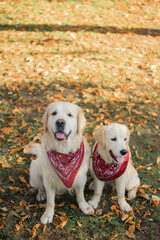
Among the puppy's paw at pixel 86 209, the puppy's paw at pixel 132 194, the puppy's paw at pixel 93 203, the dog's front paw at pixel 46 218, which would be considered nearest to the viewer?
the dog's front paw at pixel 46 218

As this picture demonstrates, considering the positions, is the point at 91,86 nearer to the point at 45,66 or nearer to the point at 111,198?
the point at 45,66

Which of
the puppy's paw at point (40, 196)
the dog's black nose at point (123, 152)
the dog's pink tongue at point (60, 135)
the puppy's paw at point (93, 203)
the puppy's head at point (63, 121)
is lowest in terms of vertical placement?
the puppy's paw at point (40, 196)

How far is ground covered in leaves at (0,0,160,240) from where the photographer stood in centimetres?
322

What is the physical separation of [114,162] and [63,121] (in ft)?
3.18

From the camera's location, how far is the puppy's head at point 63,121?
280 centimetres

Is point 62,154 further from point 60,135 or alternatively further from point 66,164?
point 60,135

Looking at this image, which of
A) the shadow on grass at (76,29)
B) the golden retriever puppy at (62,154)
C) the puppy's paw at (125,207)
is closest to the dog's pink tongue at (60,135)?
the golden retriever puppy at (62,154)

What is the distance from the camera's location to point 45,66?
22.3 feet

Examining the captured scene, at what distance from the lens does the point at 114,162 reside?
10.4ft

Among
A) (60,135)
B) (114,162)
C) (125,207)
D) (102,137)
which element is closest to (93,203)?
(125,207)

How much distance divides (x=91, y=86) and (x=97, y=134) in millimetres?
3223

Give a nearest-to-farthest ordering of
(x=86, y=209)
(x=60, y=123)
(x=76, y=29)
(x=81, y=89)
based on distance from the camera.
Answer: (x=60, y=123), (x=86, y=209), (x=81, y=89), (x=76, y=29)

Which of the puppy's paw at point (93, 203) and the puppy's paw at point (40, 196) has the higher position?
the puppy's paw at point (93, 203)

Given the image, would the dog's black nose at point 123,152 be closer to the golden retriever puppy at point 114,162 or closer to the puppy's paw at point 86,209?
the golden retriever puppy at point 114,162
